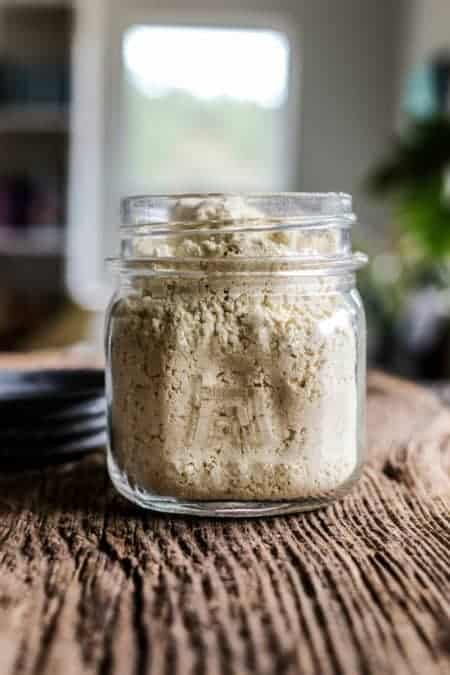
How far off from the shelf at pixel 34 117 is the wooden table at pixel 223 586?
331 centimetres

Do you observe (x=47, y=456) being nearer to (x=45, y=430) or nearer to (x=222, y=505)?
(x=45, y=430)

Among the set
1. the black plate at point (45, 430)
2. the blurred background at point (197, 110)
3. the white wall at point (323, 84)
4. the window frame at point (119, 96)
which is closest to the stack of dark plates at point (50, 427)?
the black plate at point (45, 430)

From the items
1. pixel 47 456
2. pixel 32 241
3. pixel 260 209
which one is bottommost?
pixel 32 241

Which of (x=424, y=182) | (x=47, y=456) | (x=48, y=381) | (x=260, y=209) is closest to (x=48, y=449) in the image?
(x=47, y=456)

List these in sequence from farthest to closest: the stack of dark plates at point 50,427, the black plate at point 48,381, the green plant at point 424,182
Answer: the green plant at point 424,182, the black plate at point 48,381, the stack of dark plates at point 50,427

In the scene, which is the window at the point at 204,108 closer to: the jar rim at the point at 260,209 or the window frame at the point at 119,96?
the window frame at the point at 119,96

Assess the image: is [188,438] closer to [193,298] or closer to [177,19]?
[193,298]

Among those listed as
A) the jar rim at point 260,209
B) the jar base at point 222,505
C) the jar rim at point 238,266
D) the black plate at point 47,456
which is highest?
the jar rim at point 260,209

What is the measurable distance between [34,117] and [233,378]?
11.4 feet

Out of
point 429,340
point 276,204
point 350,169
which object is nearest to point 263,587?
point 276,204

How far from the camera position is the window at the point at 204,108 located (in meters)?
4.36

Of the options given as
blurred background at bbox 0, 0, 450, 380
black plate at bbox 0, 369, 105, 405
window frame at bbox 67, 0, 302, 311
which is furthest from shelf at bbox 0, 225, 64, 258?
black plate at bbox 0, 369, 105, 405

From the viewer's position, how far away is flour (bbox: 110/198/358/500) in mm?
562

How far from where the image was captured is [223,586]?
0.45 metres
